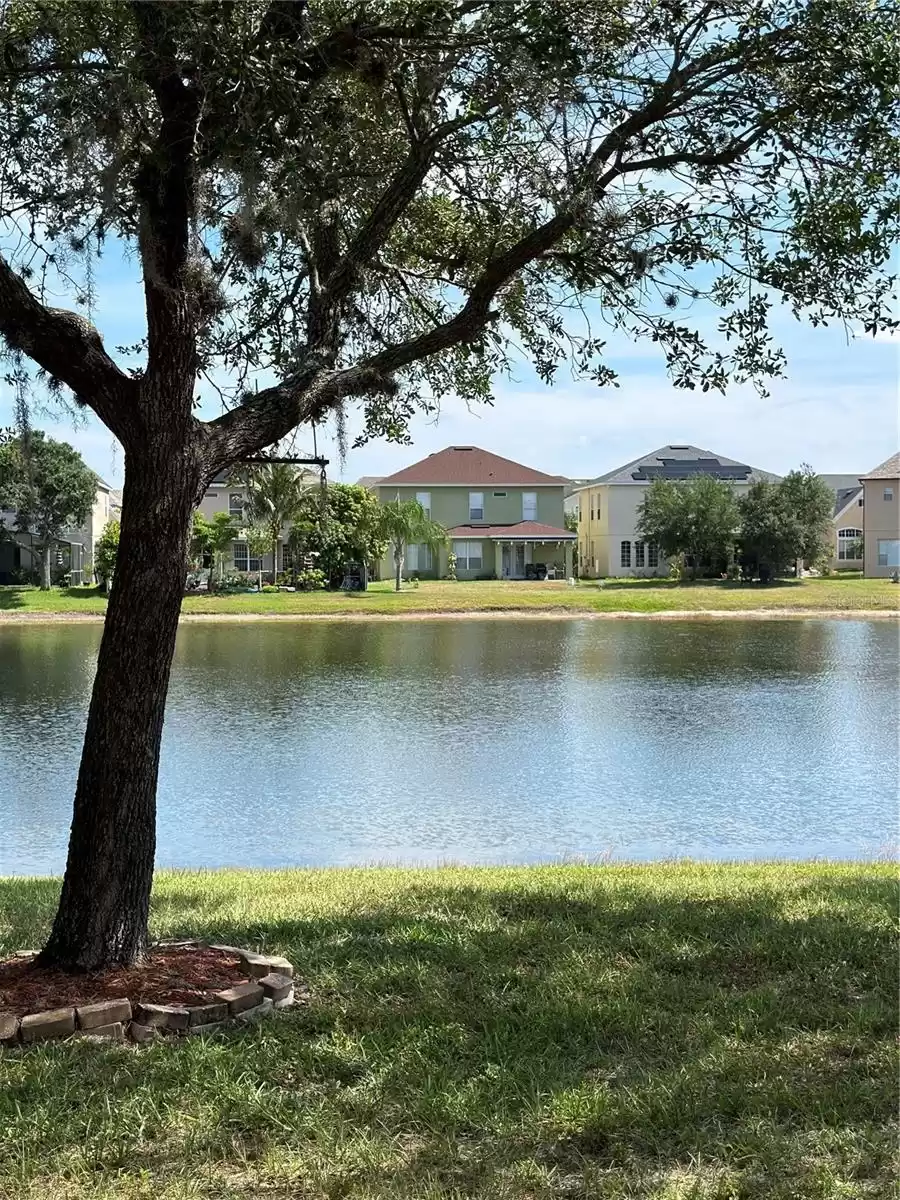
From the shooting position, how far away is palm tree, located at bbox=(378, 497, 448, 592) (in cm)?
4325

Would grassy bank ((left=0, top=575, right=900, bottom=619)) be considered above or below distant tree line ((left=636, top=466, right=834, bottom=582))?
below

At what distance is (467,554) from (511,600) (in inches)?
407

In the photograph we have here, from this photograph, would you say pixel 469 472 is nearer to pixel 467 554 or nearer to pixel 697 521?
pixel 467 554

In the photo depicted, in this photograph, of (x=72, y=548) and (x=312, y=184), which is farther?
(x=72, y=548)

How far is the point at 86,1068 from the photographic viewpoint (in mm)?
3197

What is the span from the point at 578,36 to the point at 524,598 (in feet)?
113

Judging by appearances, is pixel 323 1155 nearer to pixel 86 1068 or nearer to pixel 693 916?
pixel 86 1068

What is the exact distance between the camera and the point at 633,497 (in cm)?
5103

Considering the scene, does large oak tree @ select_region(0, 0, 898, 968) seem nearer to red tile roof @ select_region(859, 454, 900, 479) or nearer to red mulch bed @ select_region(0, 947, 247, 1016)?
red mulch bed @ select_region(0, 947, 247, 1016)

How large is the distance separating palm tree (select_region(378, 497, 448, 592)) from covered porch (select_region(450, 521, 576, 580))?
3449mm

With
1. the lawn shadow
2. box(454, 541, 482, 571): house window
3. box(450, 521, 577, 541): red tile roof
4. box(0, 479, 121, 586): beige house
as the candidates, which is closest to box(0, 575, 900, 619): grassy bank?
the lawn shadow

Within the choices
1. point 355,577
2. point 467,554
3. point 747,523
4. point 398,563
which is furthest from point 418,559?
point 747,523

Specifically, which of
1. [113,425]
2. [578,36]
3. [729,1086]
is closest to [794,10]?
[578,36]

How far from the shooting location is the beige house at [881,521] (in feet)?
158
